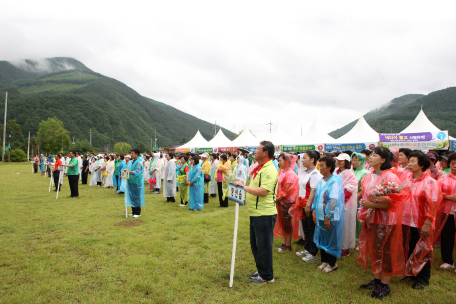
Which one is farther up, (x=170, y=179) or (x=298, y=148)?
(x=298, y=148)

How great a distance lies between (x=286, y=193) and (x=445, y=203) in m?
2.44

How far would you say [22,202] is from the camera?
9.43m

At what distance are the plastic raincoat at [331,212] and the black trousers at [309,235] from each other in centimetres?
64

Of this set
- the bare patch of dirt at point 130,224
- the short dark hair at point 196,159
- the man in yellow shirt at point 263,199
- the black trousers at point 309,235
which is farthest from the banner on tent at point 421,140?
the man in yellow shirt at point 263,199

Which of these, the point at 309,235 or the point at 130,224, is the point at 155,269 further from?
the point at 130,224

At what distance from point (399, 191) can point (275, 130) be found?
75.7 ft

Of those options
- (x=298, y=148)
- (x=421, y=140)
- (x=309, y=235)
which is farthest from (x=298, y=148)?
(x=309, y=235)

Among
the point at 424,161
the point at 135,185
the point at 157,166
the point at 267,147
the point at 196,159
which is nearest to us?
the point at 267,147

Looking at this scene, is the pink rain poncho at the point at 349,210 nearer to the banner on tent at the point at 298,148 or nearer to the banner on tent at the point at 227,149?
the banner on tent at the point at 298,148

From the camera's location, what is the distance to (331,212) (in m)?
3.56

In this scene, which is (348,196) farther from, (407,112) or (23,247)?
(407,112)

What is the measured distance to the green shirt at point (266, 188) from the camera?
3.24 meters

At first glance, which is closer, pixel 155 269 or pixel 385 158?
pixel 385 158

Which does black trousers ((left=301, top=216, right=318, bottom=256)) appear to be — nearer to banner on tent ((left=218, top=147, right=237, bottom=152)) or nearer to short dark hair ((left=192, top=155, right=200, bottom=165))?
short dark hair ((left=192, top=155, right=200, bottom=165))
